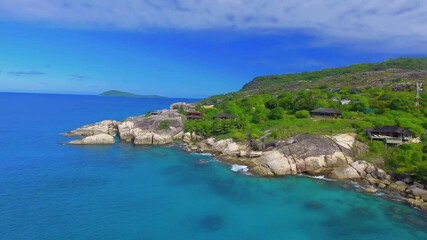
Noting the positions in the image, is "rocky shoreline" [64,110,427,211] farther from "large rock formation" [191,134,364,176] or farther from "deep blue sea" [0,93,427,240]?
"deep blue sea" [0,93,427,240]

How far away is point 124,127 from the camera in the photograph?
75625 mm

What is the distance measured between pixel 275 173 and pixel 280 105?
38.1m

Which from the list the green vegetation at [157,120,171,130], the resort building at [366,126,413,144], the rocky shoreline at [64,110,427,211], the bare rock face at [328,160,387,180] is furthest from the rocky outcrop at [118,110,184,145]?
the resort building at [366,126,413,144]

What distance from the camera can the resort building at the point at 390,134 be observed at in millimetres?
51156

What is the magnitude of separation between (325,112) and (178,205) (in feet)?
144

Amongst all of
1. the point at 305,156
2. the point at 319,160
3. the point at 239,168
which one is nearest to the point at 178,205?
the point at 239,168

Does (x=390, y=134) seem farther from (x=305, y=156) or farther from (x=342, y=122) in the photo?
(x=305, y=156)

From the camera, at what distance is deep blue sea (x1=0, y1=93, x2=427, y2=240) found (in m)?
30.8

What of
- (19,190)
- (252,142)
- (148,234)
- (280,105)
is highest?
(280,105)

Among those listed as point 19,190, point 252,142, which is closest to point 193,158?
point 252,142

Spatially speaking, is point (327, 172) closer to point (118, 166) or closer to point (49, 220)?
point (118, 166)

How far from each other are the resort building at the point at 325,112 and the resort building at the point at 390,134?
604 inches

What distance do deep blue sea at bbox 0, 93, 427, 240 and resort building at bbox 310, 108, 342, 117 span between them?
27104mm

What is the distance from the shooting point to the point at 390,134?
52.4 m
